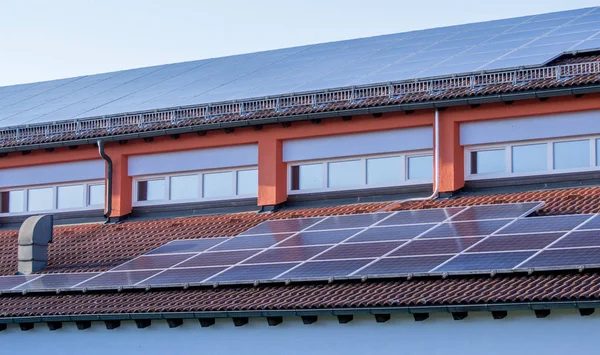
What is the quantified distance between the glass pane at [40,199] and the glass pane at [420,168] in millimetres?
10715

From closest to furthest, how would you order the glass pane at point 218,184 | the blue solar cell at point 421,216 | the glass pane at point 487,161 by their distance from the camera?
the blue solar cell at point 421,216, the glass pane at point 487,161, the glass pane at point 218,184

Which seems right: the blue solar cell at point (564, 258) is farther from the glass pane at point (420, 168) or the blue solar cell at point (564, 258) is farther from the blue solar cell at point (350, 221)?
the glass pane at point (420, 168)

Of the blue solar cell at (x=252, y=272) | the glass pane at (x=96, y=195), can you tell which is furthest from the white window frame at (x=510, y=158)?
the glass pane at (x=96, y=195)

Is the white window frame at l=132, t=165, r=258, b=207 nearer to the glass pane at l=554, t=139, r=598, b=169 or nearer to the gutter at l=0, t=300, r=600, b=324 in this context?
the glass pane at l=554, t=139, r=598, b=169

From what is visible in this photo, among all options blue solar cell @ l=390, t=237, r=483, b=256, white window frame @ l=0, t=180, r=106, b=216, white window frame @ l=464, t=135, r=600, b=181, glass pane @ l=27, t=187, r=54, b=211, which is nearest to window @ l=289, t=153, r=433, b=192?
white window frame @ l=464, t=135, r=600, b=181

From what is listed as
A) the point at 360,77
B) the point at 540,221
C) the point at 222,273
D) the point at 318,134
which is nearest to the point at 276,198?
the point at 318,134

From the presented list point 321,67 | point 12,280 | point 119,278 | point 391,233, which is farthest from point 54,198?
point 391,233

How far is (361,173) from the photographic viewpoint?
3084 centimetres

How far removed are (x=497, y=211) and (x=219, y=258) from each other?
5896 millimetres

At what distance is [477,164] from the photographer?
29703 millimetres

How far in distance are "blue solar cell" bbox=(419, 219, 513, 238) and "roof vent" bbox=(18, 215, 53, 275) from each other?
32.7 ft

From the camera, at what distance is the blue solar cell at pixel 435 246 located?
23.6 m

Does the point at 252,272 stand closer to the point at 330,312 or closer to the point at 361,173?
the point at 330,312

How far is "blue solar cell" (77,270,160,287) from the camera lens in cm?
2612
